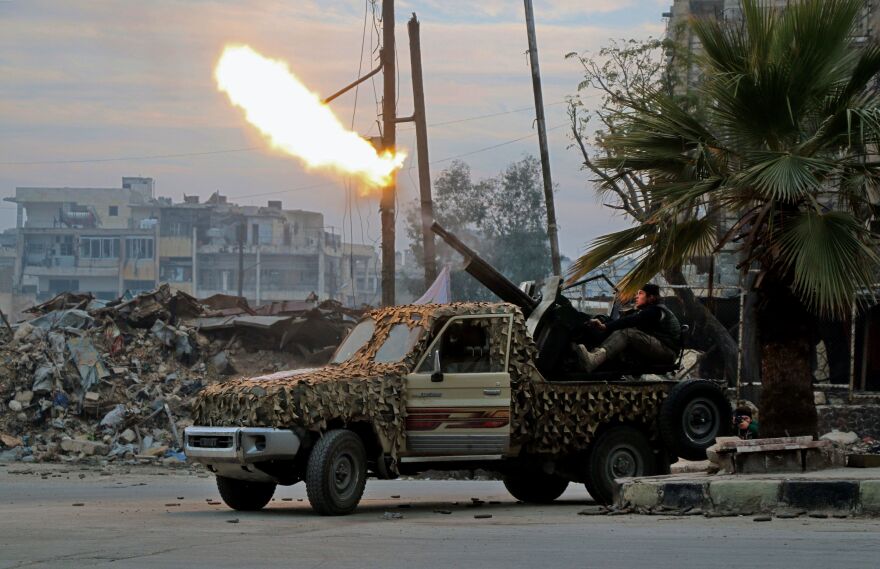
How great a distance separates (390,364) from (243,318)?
18.8m

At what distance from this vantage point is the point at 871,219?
605 inches

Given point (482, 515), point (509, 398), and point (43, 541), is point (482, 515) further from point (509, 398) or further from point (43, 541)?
point (43, 541)

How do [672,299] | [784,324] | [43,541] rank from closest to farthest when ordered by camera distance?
[43,541]
[784,324]
[672,299]

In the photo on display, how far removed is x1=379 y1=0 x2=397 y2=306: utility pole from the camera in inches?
1069

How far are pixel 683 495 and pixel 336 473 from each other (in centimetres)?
338

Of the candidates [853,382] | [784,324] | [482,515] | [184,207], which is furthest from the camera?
[184,207]

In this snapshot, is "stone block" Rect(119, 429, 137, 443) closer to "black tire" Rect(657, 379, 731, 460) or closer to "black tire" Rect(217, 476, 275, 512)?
"black tire" Rect(217, 476, 275, 512)

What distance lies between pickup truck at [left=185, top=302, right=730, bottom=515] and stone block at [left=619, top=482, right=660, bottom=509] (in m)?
1.52

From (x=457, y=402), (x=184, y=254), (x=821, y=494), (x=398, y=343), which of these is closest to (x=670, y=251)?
(x=457, y=402)

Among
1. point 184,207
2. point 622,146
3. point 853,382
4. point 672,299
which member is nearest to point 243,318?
point 672,299

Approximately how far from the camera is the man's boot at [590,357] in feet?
49.6

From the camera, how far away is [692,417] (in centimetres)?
1509

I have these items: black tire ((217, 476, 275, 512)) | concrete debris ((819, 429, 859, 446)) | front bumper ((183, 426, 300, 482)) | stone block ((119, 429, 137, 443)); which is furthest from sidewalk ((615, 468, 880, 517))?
stone block ((119, 429, 137, 443))

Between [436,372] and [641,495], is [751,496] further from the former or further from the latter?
[436,372]
